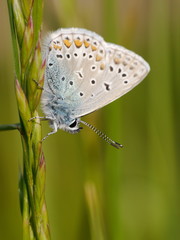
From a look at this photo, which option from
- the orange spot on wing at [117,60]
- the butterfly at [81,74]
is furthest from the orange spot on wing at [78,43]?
the orange spot on wing at [117,60]

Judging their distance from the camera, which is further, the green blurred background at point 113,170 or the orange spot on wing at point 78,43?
the orange spot on wing at point 78,43

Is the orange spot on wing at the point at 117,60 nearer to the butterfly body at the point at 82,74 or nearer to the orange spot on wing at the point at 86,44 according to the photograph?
the butterfly body at the point at 82,74

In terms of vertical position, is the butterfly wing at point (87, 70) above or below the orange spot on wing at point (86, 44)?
below

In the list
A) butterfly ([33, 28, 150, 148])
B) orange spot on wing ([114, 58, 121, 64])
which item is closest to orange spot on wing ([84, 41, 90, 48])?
butterfly ([33, 28, 150, 148])

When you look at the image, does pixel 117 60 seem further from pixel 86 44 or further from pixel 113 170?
pixel 113 170

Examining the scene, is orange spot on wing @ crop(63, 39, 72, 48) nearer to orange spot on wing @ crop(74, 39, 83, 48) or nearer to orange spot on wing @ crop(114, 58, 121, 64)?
orange spot on wing @ crop(74, 39, 83, 48)

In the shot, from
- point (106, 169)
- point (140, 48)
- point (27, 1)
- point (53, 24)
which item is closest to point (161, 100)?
point (106, 169)

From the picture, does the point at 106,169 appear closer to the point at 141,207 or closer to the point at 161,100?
the point at 161,100
